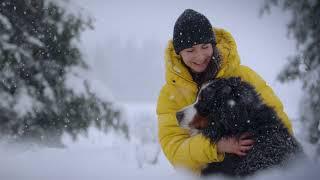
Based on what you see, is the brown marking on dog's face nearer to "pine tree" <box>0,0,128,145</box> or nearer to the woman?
the woman

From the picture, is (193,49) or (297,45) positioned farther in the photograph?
(297,45)

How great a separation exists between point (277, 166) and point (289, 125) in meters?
0.48

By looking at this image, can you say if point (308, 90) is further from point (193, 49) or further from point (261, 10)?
point (193, 49)

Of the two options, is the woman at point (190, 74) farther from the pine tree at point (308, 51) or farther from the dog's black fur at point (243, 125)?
the pine tree at point (308, 51)

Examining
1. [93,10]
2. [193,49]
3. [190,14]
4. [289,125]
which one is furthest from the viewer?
[93,10]

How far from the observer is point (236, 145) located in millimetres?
2902

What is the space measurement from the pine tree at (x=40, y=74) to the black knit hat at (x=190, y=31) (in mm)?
3147

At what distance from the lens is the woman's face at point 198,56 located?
325cm

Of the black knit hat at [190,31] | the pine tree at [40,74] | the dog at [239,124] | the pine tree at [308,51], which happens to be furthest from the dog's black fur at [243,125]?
the pine tree at [40,74]

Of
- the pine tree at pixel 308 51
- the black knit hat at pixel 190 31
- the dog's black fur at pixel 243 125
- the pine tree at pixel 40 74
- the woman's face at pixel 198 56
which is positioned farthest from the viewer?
the pine tree at pixel 40 74

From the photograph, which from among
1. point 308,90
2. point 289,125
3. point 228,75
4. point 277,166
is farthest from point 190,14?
point 308,90

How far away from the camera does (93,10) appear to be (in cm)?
653

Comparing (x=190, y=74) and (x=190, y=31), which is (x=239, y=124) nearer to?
(x=190, y=74)

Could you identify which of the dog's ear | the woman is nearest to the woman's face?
the woman
